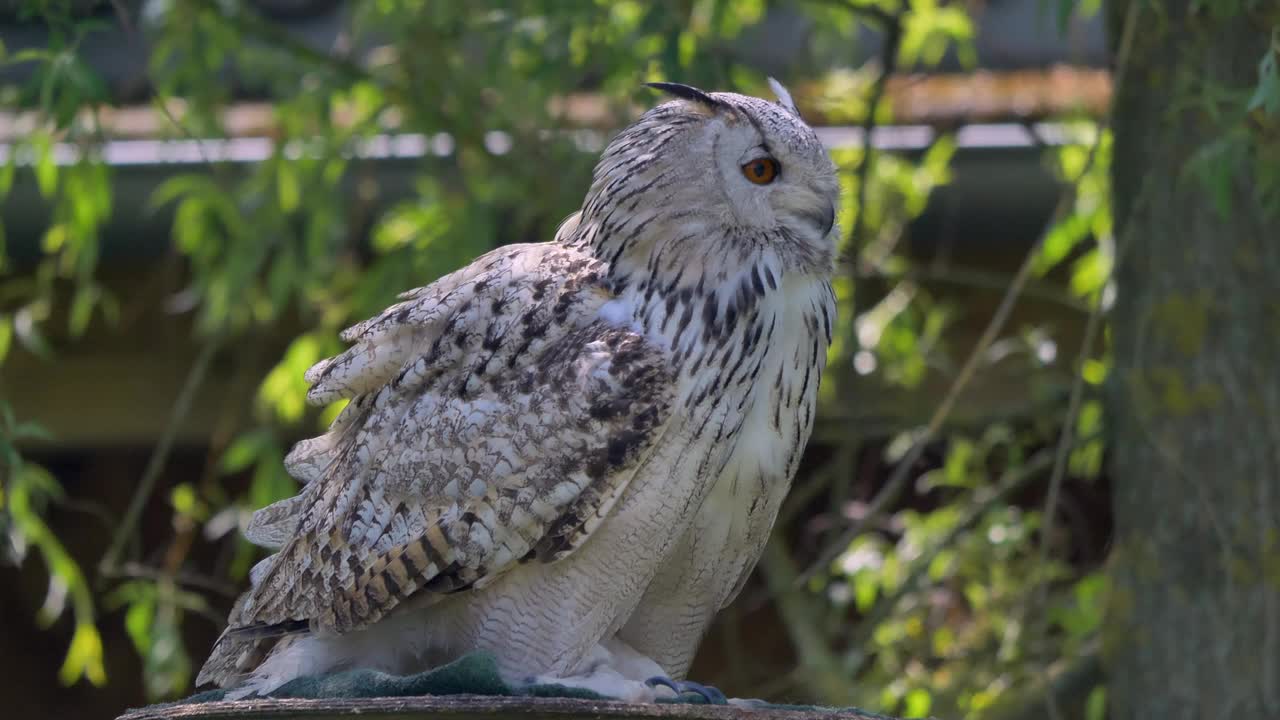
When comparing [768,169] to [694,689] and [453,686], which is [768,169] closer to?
[694,689]

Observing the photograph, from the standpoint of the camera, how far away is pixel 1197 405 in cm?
327

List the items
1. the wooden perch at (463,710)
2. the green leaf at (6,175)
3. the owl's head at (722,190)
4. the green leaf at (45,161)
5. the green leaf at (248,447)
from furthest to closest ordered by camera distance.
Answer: the green leaf at (248,447)
the green leaf at (45,161)
the green leaf at (6,175)
the owl's head at (722,190)
the wooden perch at (463,710)

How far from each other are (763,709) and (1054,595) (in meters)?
2.69

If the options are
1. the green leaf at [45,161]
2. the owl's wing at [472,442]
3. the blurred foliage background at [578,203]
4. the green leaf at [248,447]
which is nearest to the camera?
the owl's wing at [472,442]

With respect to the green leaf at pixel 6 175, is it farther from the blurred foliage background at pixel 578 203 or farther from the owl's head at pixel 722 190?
the owl's head at pixel 722 190

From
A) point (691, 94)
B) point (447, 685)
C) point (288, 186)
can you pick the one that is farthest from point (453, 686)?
point (288, 186)

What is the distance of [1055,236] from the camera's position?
3947mm

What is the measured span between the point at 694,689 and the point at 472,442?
440 mm

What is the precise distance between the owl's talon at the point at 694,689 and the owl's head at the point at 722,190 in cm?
55

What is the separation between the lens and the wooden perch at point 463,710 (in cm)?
173

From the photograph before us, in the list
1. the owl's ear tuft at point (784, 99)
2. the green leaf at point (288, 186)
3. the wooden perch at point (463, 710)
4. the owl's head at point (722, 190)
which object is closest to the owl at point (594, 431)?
the owl's head at point (722, 190)

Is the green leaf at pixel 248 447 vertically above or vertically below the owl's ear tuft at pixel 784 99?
below

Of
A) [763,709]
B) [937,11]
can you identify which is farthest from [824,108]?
[763,709]

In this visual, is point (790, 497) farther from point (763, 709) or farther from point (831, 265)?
point (763, 709)
